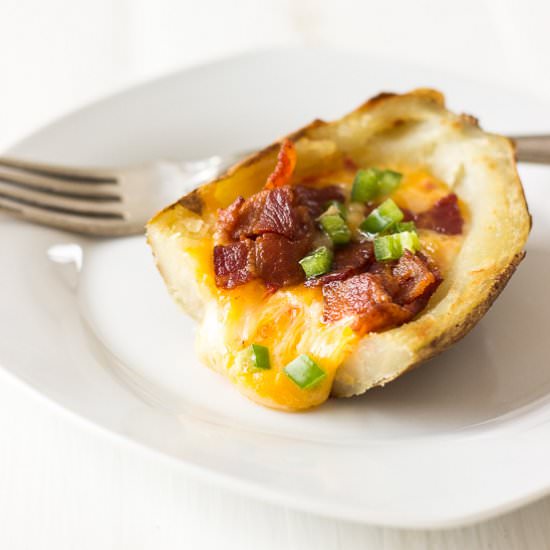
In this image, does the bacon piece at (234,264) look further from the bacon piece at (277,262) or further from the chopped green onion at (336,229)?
the chopped green onion at (336,229)

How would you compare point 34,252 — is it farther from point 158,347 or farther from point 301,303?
point 301,303

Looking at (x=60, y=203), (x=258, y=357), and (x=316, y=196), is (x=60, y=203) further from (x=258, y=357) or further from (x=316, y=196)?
(x=258, y=357)

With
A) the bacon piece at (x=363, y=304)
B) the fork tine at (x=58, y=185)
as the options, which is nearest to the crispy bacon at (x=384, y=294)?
the bacon piece at (x=363, y=304)

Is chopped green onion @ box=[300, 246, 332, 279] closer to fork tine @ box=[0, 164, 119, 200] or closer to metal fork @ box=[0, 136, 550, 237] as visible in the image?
metal fork @ box=[0, 136, 550, 237]

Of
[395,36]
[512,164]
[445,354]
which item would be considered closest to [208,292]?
[445,354]

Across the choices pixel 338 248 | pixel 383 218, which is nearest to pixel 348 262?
pixel 338 248

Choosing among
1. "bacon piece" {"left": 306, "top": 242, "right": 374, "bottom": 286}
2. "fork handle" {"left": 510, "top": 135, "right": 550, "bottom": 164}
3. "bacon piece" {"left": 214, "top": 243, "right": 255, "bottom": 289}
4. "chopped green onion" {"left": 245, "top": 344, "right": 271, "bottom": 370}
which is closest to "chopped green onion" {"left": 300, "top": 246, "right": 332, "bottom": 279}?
"bacon piece" {"left": 306, "top": 242, "right": 374, "bottom": 286}
